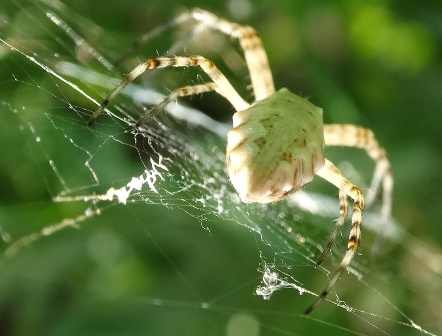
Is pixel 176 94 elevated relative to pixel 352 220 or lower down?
elevated

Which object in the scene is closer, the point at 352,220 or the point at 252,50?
the point at 352,220

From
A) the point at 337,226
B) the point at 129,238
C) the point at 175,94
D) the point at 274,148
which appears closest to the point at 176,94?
the point at 175,94

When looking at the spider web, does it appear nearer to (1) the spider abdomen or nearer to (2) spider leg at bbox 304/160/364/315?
(2) spider leg at bbox 304/160/364/315

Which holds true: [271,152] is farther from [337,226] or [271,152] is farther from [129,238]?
[129,238]

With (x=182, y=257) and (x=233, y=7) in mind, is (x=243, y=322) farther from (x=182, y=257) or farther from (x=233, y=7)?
(x=233, y=7)

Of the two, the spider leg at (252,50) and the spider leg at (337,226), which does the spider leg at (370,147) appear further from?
the spider leg at (337,226)

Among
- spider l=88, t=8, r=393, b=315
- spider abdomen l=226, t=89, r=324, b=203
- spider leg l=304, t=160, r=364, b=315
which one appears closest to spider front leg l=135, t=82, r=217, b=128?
spider l=88, t=8, r=393, b=315
